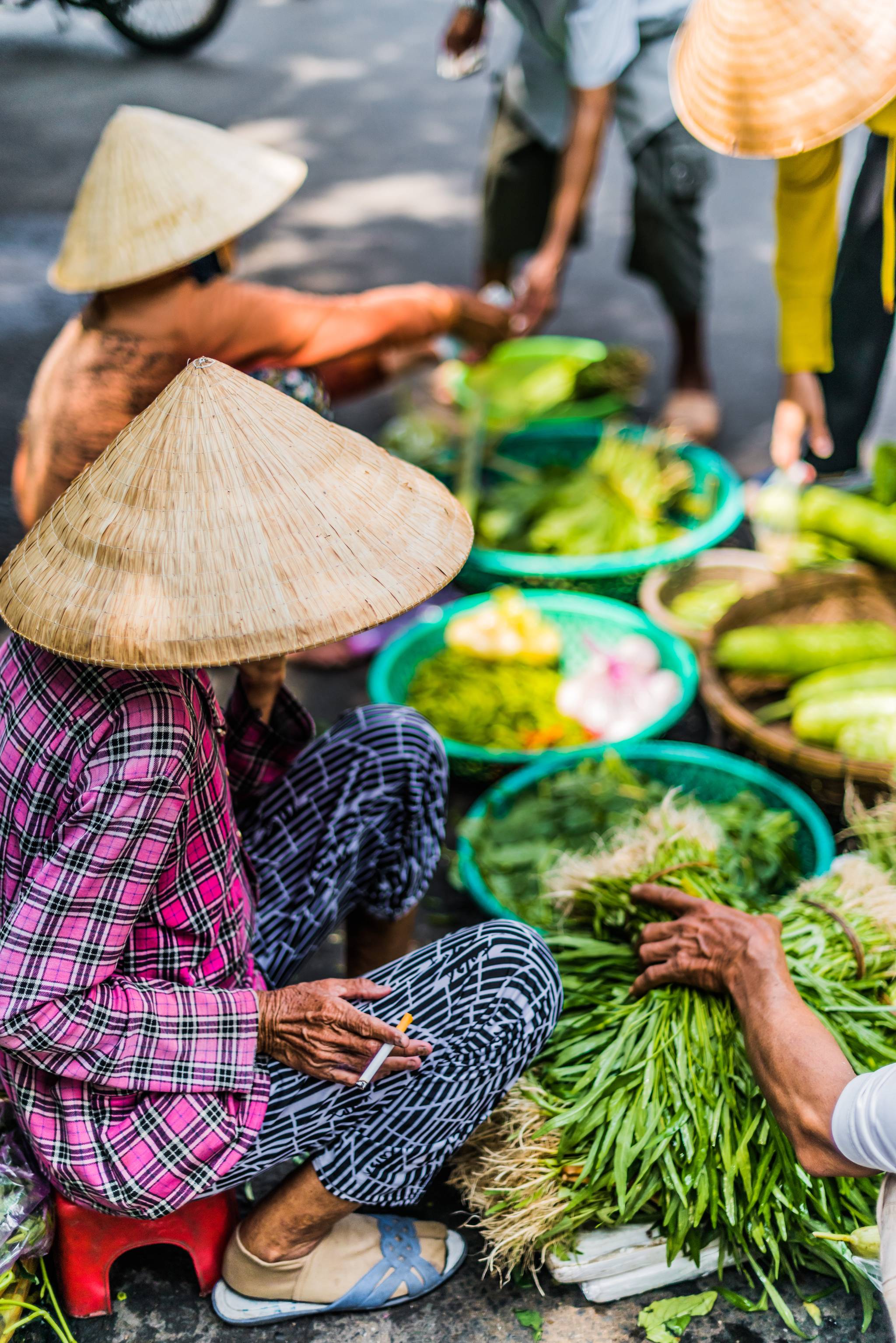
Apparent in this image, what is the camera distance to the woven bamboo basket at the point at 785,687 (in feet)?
8.45

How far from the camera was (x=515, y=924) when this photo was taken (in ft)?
5.79

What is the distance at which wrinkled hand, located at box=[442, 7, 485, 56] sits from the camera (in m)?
3.69

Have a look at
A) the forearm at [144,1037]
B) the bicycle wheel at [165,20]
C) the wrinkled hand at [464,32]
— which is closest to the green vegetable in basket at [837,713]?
the forearm at [144,1037]

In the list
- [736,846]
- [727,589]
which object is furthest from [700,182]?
[736,846]

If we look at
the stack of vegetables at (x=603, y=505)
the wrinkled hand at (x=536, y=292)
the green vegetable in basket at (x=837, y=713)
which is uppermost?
the wrinkled hand at (x=536, y=292)

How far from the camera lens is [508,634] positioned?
321 centimetres

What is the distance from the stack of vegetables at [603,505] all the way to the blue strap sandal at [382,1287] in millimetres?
2175

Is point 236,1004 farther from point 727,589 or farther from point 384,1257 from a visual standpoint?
point 727,589

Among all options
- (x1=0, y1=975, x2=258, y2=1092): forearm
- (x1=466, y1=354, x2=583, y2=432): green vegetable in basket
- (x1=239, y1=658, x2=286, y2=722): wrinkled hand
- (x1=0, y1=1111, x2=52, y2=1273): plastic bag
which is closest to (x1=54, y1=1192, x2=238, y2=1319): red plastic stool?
(x1=0, y1=1111, x2=52, y2=1273): plastic bag

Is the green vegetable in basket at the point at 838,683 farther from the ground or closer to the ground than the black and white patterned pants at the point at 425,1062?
closer to the ground

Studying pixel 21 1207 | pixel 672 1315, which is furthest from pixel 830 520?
pixel 21 1207

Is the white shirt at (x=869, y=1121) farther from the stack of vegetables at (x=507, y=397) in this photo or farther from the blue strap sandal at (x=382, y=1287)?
the stack of vegetables at (x=507, y=397)

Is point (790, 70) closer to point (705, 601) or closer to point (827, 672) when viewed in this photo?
point (827, 672)

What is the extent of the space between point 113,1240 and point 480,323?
92.0 inches
